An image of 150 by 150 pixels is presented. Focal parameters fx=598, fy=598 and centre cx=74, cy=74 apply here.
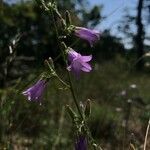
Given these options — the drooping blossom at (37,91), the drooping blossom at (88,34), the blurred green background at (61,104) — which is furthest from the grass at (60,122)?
the drooping blossom at (88,34)

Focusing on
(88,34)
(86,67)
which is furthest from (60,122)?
(86,67)

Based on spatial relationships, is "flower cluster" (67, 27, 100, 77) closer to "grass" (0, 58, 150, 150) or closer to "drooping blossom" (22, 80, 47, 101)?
"drooping blossom" (22, 80, 47, 101)

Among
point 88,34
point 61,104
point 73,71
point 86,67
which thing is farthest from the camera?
point 61,104

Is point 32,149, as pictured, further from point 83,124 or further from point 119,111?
point 119,111

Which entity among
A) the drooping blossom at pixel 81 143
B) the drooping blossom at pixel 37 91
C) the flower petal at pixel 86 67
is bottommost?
the drooping blossom at pixel 81 143

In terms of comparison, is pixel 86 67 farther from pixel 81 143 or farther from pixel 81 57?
pixel 81 143

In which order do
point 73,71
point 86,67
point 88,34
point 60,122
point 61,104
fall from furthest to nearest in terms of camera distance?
point 61,104
point 60,122
point 88,34
point 86,67
point 73,71

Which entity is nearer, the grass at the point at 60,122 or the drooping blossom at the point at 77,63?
the drooping blossom at the point at 77,63

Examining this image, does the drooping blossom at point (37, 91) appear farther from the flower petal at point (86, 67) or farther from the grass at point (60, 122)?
the grass at point (60, 122)

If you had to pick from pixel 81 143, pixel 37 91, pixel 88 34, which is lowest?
pixel 81 143
